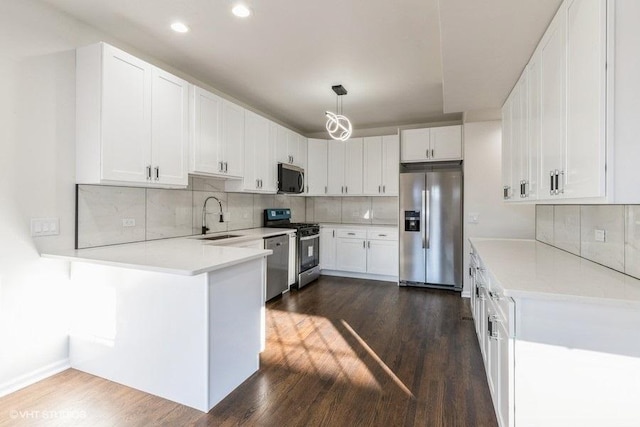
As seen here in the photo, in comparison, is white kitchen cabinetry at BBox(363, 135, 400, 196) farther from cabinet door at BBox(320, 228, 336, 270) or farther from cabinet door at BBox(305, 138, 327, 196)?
cabinet door at BBox(320, 228, 336, 270)

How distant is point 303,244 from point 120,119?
2969 mm

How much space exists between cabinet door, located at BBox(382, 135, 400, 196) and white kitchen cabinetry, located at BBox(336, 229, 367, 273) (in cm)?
85

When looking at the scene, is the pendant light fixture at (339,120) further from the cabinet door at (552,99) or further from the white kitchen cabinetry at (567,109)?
the cabinet door at (552,99)

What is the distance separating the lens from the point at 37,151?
2.25m

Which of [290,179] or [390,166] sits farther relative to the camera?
[390,166]

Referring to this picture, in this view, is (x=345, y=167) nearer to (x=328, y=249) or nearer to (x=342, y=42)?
(x=328, y=249)

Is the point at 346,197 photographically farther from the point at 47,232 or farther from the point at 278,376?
the point at 47,232

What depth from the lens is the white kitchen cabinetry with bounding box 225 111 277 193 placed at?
4016mm

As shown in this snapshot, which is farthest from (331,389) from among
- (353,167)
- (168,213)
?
(353,167)

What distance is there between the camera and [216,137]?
3508 millimetres

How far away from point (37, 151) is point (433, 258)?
15.0 ft

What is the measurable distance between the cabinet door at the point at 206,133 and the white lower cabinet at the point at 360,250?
96.6 inches

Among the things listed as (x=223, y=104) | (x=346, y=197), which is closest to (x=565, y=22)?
(x=223, y=104)

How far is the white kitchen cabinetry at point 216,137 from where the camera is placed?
10.6ft
